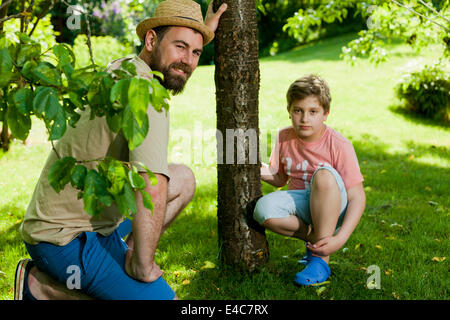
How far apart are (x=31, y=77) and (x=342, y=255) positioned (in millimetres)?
2532

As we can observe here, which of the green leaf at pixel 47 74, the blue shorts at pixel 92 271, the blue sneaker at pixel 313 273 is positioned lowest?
the blue sneaker at pixel 313 273

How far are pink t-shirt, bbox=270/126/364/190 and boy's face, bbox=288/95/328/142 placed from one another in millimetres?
62

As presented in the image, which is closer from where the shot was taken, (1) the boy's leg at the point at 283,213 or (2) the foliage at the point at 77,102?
(2) the foliage at the point at 77,102

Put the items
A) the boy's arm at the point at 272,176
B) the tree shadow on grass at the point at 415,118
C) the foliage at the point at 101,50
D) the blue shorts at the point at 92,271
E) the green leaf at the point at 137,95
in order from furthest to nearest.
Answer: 1. the foliage at the point at 101,50
2. the tree shadow on grass at the point at 415,118
3. the boy's arm at the point at 272,176
4. the blue shorts at the point at 92,271
5. the green leaf at the point at 137,95

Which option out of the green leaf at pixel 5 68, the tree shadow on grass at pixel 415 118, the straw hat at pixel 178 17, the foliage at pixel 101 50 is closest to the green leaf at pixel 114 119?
the green leaf at pixel 5 68

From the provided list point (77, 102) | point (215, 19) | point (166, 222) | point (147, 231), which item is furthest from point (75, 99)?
point (215, 19)

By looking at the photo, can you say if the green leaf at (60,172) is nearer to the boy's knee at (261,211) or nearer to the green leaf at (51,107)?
the green leaf at (51,107)

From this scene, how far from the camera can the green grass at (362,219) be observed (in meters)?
2.89

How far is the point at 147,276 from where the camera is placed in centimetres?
221

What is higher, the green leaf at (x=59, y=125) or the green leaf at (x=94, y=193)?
the green leaf at (x=59, y=125)

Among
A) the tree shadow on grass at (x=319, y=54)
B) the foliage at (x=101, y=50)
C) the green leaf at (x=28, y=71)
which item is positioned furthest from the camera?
the tree shadow on grass at (x=319, y=54)

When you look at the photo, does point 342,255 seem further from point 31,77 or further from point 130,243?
point 31,77

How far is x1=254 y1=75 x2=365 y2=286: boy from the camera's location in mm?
2748

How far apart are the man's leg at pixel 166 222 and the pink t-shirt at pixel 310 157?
0.69 m
